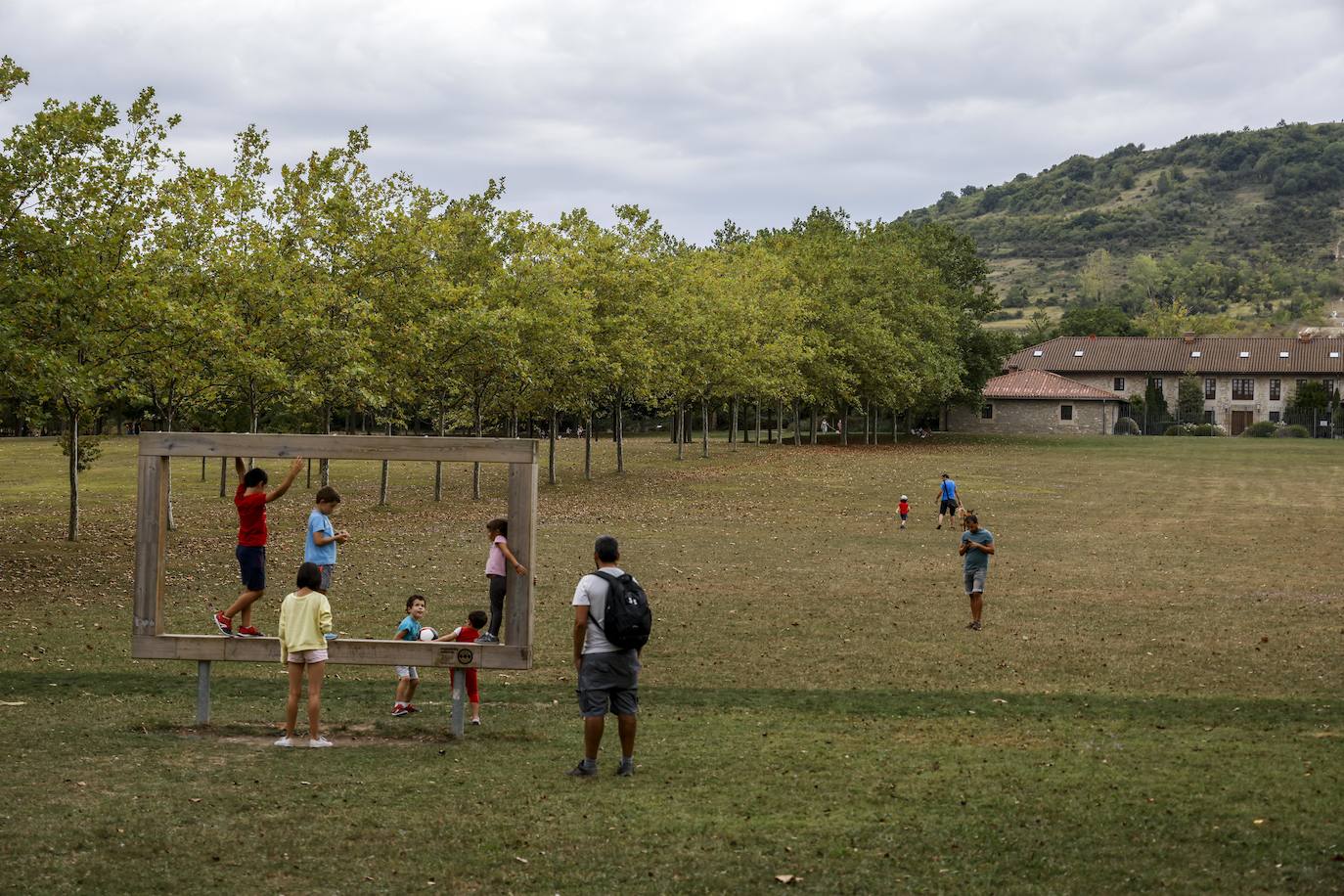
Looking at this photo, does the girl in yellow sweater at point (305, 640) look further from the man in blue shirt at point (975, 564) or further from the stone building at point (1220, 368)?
the stone building at point (1220, 368)

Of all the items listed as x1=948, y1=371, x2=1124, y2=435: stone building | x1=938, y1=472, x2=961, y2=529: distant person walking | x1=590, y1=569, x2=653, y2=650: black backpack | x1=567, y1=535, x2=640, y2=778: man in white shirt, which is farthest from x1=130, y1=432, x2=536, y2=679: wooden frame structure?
x1=948, y1=371, x2=1124, y2=435: stone building

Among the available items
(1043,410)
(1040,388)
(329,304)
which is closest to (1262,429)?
(1043,410)

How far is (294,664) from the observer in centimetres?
1264

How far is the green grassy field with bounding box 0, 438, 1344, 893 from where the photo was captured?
9.16m

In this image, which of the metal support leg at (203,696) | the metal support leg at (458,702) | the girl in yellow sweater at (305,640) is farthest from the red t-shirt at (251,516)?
the metal support leg at (458,702)

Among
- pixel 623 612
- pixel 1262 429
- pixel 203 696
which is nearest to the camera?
pixel 623 612

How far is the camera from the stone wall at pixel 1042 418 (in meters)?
110

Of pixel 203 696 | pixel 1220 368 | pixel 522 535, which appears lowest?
pixel 203 696

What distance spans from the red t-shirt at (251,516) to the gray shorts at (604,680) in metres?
4.79

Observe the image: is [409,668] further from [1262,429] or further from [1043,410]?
[1262,429]

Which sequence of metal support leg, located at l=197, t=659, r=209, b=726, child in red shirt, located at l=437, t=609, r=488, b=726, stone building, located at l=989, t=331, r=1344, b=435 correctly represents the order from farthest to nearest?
stone building, located at l=989, t=331, r=1344, b=435 → child in red shirt, located at l=437, t=609, r=488, b=726 → metal support leg, located at l=197, t=659, r=209, b=726

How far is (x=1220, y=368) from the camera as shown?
11862 cm

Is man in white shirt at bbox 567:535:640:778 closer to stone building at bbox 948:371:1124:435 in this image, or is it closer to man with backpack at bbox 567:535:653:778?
man with backpack at bbox 567:535:653:778

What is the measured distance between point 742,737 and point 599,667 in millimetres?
2585
